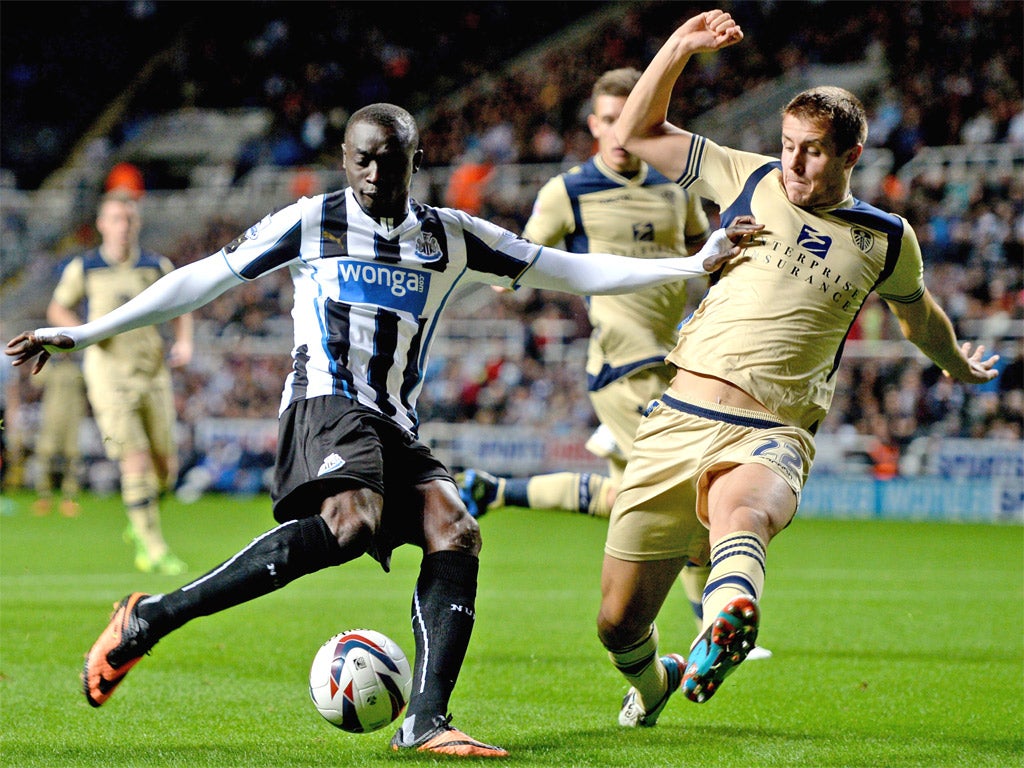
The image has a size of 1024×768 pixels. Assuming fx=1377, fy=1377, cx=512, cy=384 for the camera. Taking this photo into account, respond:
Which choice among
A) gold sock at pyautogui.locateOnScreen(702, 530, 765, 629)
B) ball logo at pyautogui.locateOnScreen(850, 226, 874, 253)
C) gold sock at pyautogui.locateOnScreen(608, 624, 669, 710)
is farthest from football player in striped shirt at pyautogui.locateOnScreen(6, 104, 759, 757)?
gold sock at pyautogui.locateOnScreen(702, 530, 765, 629)

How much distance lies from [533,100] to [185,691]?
872 inches

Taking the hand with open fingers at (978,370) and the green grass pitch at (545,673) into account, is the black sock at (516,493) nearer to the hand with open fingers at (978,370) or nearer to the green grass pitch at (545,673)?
the green grass pitch at (545,673)

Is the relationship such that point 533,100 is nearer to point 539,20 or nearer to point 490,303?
point 539,20

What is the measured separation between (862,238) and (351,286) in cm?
175

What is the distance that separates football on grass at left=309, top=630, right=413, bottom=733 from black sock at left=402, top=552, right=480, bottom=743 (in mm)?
62

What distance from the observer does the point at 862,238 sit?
4727 mm

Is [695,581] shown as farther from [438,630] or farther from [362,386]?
[362,386]

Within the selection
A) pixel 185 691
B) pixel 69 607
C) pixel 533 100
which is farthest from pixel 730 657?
pixel 533 100

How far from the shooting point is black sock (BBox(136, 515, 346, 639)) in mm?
4383

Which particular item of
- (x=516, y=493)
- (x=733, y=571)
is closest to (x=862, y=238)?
(x=733, y=571)

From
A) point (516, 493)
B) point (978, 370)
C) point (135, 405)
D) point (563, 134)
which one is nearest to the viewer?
point (978, 370)

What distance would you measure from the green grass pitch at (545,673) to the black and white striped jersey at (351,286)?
1.25m

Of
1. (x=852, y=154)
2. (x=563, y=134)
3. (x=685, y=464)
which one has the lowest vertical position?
(x=685, y=464)

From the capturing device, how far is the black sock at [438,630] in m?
4.53
